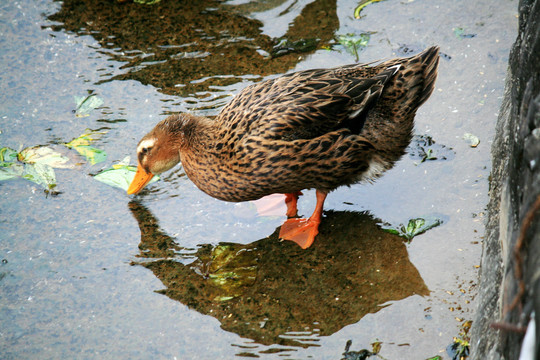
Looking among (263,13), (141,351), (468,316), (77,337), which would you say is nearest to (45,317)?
(77,337)

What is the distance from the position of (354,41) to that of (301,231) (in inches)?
93.7

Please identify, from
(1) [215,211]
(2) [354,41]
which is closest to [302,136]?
(1) [215,211]

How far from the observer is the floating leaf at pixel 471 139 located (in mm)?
4531

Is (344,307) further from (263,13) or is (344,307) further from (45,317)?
(263,13)

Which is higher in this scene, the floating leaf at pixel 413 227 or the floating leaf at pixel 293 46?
the floating leaf at pixel 293 46

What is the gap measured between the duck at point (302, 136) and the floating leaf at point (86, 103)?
112cm

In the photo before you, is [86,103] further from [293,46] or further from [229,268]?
[229,268]

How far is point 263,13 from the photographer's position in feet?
19.8

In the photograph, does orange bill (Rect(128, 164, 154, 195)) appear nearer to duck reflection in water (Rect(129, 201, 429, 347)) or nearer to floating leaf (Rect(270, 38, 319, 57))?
duck reflection in water (Rect(129, 201, 429, 347))

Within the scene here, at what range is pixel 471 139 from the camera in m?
4.57

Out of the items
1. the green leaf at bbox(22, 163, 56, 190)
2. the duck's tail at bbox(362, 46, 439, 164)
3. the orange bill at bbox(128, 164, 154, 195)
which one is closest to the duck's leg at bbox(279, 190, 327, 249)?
the duck's tail at bbox(362, 46, 439, 164)

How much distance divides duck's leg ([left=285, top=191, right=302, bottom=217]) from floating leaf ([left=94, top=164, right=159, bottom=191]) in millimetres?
1104

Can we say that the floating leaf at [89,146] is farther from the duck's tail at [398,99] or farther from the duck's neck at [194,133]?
the duck's tail at [398,99]

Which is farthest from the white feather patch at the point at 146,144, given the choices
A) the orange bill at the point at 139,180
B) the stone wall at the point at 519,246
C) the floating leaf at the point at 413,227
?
the stone wall at the point at 519,246
